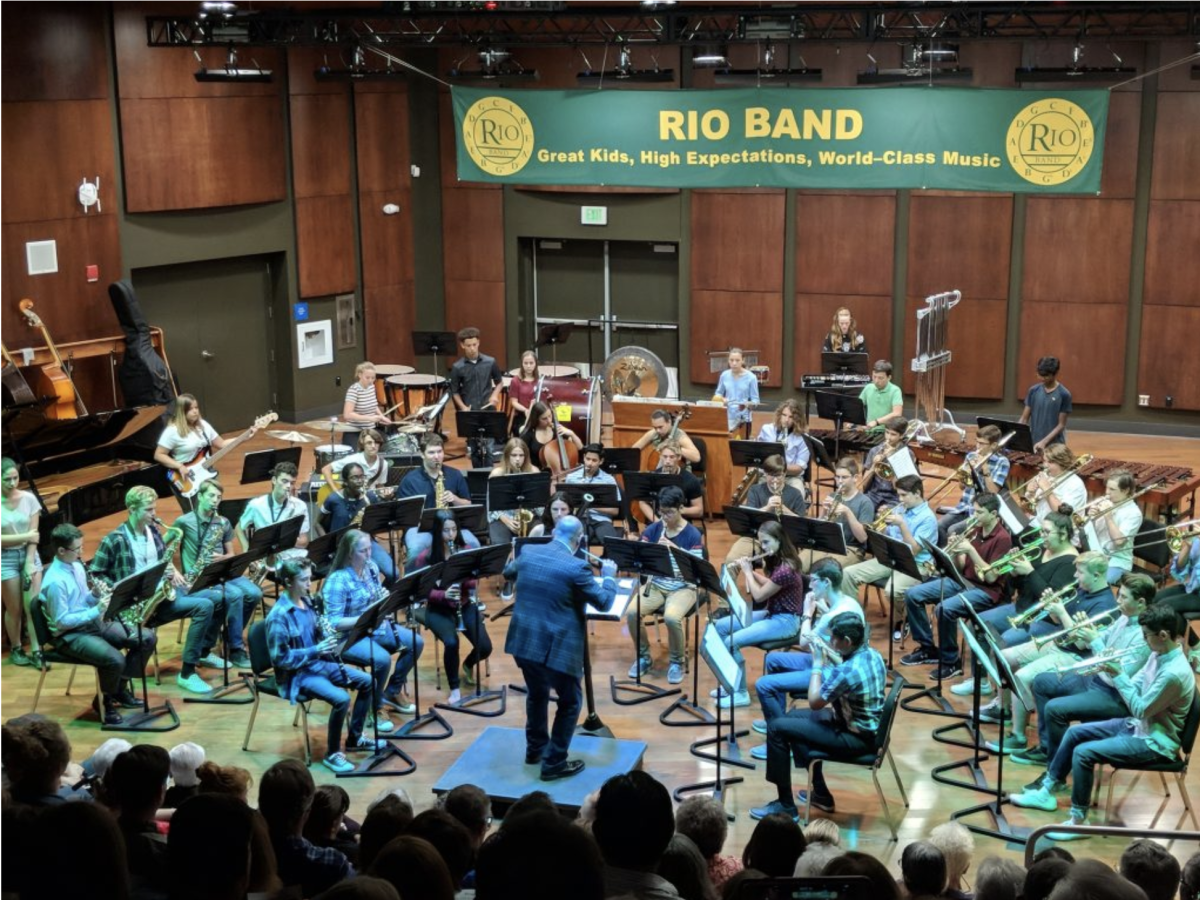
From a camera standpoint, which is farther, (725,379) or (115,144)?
(115,144)

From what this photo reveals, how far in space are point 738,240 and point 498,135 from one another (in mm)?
5203

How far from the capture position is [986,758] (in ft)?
29.1

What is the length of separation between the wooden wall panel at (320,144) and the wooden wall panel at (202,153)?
0.87 ft

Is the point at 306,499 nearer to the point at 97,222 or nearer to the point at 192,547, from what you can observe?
the point at 192,547

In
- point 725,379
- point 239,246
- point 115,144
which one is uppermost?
point 115,144

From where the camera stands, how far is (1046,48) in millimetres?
16312

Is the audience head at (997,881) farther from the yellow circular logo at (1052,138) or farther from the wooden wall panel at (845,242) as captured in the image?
the wooden wall panel at (845,242)

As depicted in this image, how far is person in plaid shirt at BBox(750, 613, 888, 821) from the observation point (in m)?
7.64

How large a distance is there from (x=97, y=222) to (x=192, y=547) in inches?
250

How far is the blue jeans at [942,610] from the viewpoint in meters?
9.82

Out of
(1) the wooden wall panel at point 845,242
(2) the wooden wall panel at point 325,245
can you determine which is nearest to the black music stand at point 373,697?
(2) the wooden wall panel at point 325,245

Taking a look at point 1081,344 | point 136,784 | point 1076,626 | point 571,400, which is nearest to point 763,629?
point 1076,626

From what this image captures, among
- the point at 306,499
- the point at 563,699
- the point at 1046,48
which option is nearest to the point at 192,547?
the point at 306,499

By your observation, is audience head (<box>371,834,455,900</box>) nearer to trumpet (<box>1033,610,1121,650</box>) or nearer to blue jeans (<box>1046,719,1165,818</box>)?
blue jeans (<box>1046,719,1165,818</box>)
